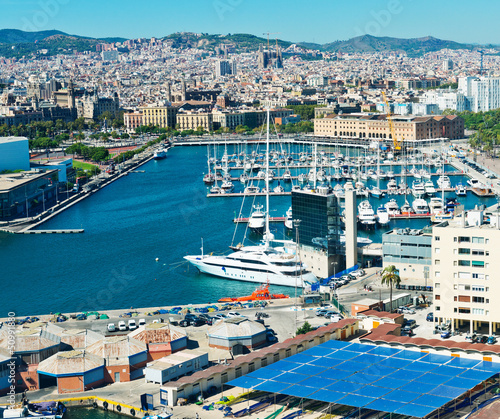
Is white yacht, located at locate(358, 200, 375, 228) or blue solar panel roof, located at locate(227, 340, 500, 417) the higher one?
white yacht, located at locate(358, 200, 375, 228)

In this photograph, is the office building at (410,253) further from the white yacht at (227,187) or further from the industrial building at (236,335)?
the white yacht at (227,187)

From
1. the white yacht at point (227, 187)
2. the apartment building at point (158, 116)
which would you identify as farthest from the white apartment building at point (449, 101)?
the white yacht at point (227, 187)

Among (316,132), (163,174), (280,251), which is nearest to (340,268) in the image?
(280,251)

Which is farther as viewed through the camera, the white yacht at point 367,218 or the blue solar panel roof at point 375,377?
the white yacht at point 367,218

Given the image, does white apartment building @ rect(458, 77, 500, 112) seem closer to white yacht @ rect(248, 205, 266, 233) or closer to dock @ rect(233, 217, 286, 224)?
dock @ rect(233, 217, 286, 224)

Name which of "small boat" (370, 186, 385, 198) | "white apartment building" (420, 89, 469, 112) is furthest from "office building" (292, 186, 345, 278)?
"white apartment building" (420, 89, 469, 112)
